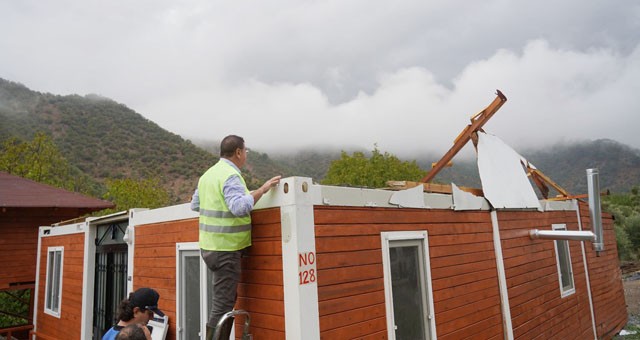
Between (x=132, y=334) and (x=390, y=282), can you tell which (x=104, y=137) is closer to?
(x=390, y=282)

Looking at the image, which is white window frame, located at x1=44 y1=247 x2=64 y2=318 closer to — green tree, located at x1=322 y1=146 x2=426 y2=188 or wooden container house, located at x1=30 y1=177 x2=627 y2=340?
wooden container house, located at x1=30 y1=177 x2=627 y2=340

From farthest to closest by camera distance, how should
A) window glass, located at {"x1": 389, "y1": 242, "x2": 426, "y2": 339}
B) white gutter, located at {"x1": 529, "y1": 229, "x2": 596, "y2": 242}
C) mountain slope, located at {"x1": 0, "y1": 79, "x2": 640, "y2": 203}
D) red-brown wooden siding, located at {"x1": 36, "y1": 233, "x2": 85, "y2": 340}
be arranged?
mountain slope, located at {"x1": 0, "y1": 79, "x2": 640, "y2": 203}
red-brown wooden siding, located at {"x1": 36, "y1": 233, "x2": 85, "y2": 340}
white gutter, located at {"x1": 529, "y1": 229, "x2": 596, "y2": 242}
window glass, located at {"x1": 389, "y1": 242, "x2": 426, "y2": 339}

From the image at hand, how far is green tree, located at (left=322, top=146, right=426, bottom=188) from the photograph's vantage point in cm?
3888

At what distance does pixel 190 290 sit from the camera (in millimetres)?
4930

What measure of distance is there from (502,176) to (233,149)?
15.5 ft

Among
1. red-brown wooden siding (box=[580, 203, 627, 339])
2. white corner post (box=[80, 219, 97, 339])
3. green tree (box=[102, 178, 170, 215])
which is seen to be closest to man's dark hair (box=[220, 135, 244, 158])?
white corner post (box=[80, 219, 97, 339])

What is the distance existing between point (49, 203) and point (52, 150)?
17.6 meters

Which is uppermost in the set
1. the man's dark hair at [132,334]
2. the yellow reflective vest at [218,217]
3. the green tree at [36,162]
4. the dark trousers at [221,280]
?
the green tree at [36,162]

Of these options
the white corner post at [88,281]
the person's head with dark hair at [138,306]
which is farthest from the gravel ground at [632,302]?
the white corner post at [88,281]

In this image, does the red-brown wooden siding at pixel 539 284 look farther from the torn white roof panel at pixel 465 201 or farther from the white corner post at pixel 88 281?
the white corner post at pixel 88 281

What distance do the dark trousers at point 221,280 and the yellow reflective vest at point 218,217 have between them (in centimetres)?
6

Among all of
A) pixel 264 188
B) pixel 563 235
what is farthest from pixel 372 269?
pixel 563 235

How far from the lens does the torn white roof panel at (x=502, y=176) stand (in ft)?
20.5

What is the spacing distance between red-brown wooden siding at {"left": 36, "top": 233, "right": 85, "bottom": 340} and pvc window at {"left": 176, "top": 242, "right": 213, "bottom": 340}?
4.09 metres
